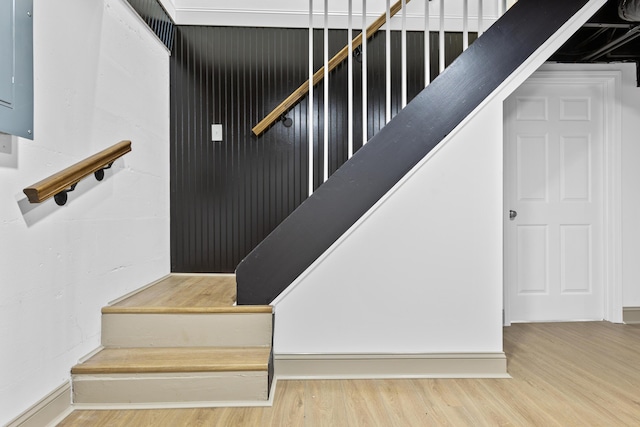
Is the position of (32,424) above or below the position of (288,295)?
below

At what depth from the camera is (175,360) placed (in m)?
1.88

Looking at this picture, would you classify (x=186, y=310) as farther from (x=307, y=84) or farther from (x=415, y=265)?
(x=307, y=84)

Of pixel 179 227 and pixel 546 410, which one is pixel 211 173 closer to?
pixel 179 227

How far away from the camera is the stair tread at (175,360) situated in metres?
1.80

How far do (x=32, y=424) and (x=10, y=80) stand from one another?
124 centimetres

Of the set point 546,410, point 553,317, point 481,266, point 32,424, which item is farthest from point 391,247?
point 553,317

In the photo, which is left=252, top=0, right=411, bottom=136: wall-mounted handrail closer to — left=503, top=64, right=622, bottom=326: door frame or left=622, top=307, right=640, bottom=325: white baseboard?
left=503, top=64, right=622, bottom=326: door frame

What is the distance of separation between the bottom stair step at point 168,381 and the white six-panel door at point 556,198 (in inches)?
86.9

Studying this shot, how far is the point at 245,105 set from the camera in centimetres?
309

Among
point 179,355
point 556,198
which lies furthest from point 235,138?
point 556,198

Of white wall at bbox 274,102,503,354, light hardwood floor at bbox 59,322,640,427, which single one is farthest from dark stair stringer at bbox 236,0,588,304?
light hardwood floor at bbox 59,322,640,427

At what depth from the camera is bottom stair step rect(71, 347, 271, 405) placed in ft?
5.86

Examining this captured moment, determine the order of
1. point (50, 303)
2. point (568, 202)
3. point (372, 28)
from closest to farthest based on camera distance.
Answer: point (50, 303)
point (372, 28)
point (568, 202)

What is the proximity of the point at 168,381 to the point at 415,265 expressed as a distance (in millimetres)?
1298
